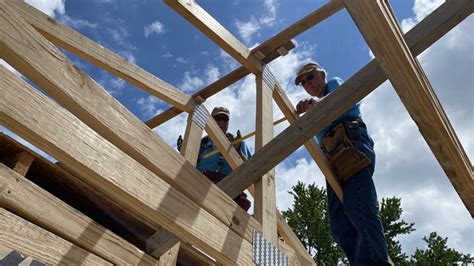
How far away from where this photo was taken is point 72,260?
7.09 feet

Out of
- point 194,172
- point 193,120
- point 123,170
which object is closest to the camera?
point 123,170

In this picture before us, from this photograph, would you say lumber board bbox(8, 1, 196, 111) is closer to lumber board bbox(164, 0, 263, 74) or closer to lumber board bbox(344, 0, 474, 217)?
lumber board bbox(164, 0, 263, 74)

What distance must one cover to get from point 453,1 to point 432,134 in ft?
2.39

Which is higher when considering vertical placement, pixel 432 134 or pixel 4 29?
pixel 432 134

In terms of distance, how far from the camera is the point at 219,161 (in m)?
5.21

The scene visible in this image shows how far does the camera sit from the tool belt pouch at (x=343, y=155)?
3518 mm

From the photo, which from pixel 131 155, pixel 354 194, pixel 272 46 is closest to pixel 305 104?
Result: pixel 272 46

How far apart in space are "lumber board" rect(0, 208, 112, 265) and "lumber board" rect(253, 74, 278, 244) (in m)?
1.15

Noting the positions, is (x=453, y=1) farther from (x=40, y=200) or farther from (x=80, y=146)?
(x=40, y=200)

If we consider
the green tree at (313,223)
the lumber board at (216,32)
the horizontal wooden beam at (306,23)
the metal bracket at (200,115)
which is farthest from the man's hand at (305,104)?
the green tree at (313,223)

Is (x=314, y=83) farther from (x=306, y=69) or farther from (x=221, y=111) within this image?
(x=221, y=111)

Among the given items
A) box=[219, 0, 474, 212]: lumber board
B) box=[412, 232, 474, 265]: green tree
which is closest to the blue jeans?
box=[219, 0, 474, 212]: lumber board

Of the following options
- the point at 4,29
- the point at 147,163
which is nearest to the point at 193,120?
the point at 147,163

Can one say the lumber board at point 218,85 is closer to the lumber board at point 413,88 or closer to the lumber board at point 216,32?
the lumber board at point 216,32
